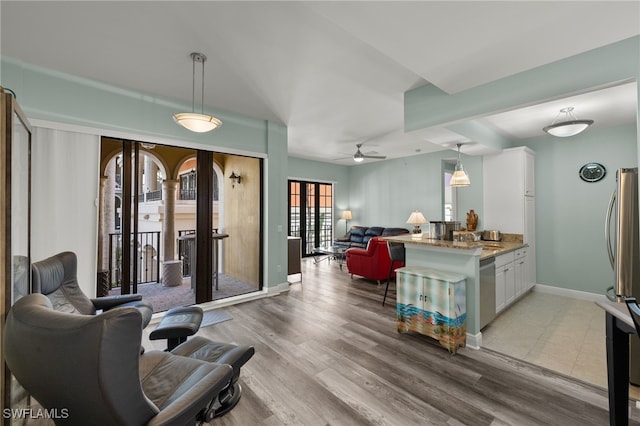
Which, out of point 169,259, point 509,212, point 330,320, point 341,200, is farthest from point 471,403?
point 341,200

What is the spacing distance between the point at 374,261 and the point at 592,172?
12.5 ft

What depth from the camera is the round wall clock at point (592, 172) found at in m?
4.19

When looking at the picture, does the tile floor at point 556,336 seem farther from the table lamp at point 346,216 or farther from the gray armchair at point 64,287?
the table lamp at point 346,216

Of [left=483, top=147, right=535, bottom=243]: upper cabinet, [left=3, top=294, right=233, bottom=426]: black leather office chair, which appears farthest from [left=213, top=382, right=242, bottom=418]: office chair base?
[left=483, top=147, right=535, bottom=243]: upper cabinet

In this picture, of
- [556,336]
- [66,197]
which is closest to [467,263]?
[556,336]

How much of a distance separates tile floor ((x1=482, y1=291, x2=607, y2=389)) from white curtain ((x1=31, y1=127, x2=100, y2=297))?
4619 mm

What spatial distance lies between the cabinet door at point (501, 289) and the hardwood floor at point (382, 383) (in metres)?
0.97

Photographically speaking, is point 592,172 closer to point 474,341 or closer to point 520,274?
point 520,274

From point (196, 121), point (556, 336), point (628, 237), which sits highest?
point (196, 121)

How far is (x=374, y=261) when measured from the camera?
16.7 ft

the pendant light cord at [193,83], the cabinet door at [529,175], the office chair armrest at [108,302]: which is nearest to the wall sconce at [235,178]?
the pendant light cord at [193,83]

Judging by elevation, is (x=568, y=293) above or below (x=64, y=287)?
below

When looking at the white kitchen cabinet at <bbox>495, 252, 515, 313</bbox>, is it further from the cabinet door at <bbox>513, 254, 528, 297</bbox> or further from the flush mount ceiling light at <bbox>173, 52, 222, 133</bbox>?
the flush mount ceiling light at <bbox>173, 52, 222, 133</bbox>

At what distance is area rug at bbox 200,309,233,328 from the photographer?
3.41 metres
